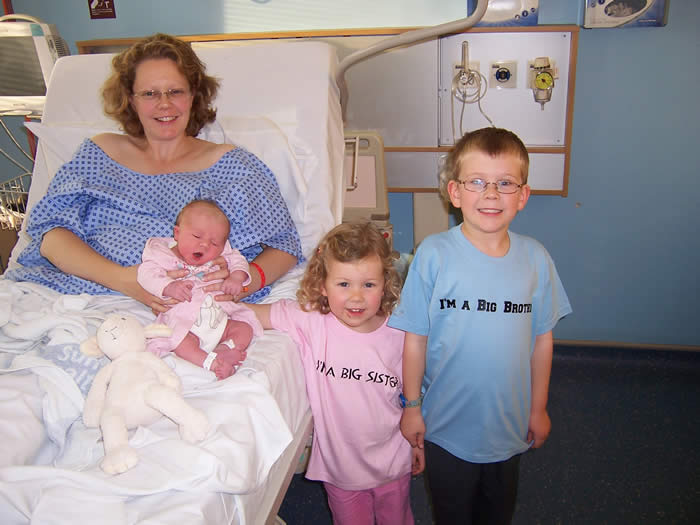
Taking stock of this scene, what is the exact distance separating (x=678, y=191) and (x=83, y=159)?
2.35 metres

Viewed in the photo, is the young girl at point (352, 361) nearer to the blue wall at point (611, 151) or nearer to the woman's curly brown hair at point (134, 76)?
the woman's curly brown hair at point (134, 76)

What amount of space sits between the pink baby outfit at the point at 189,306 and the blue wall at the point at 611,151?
1489mm

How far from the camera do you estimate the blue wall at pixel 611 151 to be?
2268mm

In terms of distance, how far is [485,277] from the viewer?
119 cm

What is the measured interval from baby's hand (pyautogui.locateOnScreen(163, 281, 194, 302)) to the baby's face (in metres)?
0.09

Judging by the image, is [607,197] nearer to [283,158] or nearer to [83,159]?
[283,158]

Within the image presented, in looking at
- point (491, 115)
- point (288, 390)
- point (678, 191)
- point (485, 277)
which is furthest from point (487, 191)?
point (678, 191)

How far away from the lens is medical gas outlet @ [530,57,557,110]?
2246mm

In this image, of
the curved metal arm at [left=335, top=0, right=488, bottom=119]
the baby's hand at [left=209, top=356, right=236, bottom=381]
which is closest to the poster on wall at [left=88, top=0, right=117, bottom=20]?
the curved metal arm at [left=335, top=0, right=488, bottom=119]

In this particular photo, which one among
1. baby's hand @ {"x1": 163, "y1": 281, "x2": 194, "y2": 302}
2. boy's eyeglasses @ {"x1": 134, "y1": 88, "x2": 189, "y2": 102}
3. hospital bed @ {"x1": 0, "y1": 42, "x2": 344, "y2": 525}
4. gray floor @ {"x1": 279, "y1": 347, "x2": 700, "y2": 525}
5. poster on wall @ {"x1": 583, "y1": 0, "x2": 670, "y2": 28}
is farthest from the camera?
poster on wall @ {"x1": 583, "y1": 0, "x2": 670, "y2": 28}

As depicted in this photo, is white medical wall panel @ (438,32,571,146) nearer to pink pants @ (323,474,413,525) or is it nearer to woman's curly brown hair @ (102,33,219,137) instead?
woman's curly brown hair @ (102,33,219,137)

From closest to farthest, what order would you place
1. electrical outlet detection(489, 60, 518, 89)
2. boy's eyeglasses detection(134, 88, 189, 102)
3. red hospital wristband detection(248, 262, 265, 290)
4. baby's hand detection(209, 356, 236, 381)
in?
1. baby's hand detection(209, 356, 236, 381)
2. red hospital wristband detection(248, 262, 265, 290)
3. boy's eyeglasses detection(134, 88, 189, 102)
4. electrical outlet detection(489, 60, 518, 89)

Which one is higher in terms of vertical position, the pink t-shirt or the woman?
the woman

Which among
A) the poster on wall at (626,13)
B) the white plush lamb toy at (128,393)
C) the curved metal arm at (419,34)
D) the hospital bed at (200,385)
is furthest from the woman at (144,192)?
the poster on wall at (626,13)
